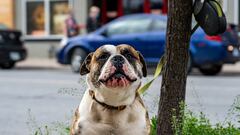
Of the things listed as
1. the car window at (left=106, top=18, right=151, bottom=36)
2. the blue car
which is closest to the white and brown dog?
the blue car

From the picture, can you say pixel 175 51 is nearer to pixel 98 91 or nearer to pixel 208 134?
pixel 208 134

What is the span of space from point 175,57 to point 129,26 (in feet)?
41.4

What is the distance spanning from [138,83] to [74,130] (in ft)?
1.49

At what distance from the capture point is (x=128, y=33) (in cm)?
1708

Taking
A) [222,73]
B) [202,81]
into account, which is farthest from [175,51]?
[222,73]

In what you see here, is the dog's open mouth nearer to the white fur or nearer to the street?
the white fur

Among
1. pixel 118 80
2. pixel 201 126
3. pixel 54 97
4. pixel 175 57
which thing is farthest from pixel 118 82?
pixel 54 97

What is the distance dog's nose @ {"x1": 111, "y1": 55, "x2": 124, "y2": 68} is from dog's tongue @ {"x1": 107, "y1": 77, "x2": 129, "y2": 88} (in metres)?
0.08

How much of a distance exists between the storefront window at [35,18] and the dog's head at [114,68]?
21.1m

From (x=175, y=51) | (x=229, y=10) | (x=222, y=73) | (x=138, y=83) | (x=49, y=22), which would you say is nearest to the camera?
(x=138, y=83)

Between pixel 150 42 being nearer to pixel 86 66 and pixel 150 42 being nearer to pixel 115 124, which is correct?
pixel 86 66

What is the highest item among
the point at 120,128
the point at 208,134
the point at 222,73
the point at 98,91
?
the point at 98,91

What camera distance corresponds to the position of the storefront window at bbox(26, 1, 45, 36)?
24.4m

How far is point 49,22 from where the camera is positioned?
24344 mm
